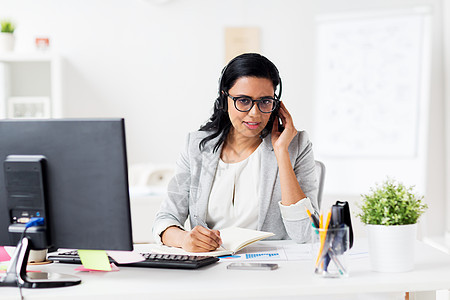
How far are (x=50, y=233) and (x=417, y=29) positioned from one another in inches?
122

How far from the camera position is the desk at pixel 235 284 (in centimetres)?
121

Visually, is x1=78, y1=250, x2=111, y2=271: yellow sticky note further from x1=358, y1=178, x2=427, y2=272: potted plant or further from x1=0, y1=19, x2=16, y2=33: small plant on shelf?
x1=0, y1=19, x2=16, y2=33: small plant on shelf

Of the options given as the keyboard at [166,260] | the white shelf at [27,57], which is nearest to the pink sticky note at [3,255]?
the keyboard at [166,260]

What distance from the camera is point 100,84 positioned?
4117 mm

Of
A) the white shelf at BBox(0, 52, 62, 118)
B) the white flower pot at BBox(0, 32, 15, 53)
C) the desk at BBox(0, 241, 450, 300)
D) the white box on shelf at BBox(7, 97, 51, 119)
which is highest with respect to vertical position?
the white flower pot at BBox(0, 32, 15, 53)

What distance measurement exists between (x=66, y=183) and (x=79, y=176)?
0.04 m

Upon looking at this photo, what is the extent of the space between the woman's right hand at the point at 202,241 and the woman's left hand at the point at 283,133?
45 cm

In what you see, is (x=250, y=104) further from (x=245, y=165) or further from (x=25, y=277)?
(x=25, y=277)

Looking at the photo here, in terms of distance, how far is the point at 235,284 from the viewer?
1.25 meters

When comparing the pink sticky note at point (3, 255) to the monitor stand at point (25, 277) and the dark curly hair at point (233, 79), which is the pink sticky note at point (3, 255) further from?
the dark curly hair at point (233, 79)

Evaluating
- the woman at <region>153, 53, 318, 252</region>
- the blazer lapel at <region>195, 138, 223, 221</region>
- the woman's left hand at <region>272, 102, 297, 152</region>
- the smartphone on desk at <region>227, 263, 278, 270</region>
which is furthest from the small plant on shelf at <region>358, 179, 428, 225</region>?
the blazer lapel at <region>195, 138, 223, 221</region>

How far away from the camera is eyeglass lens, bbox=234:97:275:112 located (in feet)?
6.35

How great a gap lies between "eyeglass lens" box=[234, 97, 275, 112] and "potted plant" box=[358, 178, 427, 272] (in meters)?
0.65

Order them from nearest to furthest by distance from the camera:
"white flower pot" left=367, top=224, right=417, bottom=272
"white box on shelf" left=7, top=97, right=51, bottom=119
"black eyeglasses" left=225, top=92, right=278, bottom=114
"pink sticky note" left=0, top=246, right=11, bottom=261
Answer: "white flower pot" left=367, top=224, right=417, bottom=272 → "pink sticky note" left=0, top=246, right=11, bottom=261 → "black eyeglasses" left=225, top=92, right=278, bottom=114 → "white box on shelf" left=7, top=97, right=51, bottom=119
